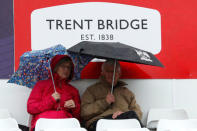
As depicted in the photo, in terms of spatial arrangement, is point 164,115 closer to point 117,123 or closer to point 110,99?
point 110,99

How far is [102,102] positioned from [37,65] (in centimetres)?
94

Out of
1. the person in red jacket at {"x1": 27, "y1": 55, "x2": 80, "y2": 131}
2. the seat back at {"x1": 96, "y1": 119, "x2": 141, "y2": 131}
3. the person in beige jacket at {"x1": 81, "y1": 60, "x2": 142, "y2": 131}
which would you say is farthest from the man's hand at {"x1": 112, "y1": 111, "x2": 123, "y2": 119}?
the person in red jacket at {"x1": 27, "y1": 55, "x2": 80, "y2": 131}

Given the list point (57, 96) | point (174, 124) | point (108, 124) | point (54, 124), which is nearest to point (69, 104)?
point (57, 96)

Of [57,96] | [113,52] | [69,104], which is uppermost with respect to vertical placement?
[113,52]

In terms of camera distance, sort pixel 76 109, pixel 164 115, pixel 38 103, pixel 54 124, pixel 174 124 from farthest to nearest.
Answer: pixel 164 115
pixel 76 109
pixel 38 103
pixel 54 124
pixel 174 124

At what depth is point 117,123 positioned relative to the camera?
13.1ft

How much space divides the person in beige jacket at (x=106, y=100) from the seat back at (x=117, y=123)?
0.35 meters

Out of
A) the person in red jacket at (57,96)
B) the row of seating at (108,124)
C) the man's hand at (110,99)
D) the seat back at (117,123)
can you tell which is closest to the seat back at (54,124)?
the row of seating at (108,124)

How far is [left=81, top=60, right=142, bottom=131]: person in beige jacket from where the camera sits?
4570 millimetres

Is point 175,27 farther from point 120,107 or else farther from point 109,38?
point 120,107

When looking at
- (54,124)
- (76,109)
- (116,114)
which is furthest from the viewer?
(76,109)

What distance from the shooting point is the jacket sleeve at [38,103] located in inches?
176

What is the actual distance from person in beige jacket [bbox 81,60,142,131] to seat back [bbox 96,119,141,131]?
347mm

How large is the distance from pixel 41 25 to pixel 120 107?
5.18 ft
